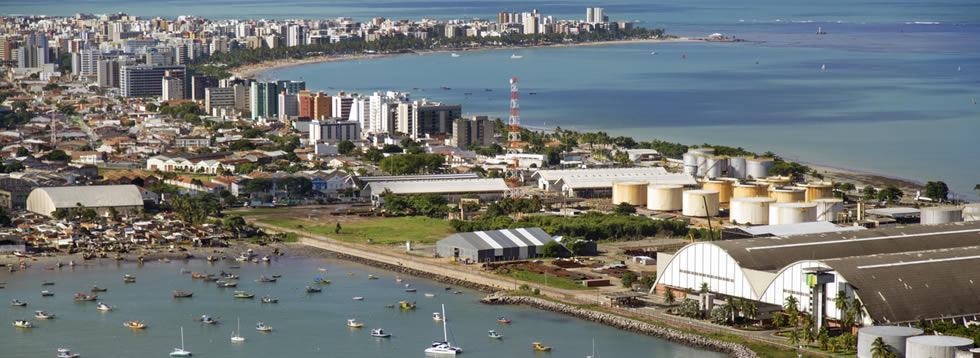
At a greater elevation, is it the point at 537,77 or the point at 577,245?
the point at 537,77

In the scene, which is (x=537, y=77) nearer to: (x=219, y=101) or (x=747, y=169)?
(x=219, y=101)

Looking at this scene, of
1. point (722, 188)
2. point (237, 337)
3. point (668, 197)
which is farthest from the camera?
point (722, 188)

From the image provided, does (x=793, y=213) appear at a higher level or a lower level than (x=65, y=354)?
higher

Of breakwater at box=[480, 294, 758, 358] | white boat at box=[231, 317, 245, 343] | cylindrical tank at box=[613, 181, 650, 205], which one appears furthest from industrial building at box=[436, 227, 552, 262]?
cylindrical tank at box=[613, 181, 650, 205]

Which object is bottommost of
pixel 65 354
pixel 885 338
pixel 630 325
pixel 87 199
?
pixel 65 354

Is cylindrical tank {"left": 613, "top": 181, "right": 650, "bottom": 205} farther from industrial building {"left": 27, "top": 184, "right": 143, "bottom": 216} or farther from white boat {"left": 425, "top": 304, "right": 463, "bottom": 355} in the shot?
white boat {"left": 425, "top": 304, "right": 463, "bottom": 355}

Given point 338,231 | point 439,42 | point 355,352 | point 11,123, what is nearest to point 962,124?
point 338,231

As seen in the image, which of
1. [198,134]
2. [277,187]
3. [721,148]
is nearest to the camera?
[277,187]

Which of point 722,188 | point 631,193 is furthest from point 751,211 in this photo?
point 631,193

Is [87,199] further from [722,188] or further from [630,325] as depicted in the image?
[630,325]
